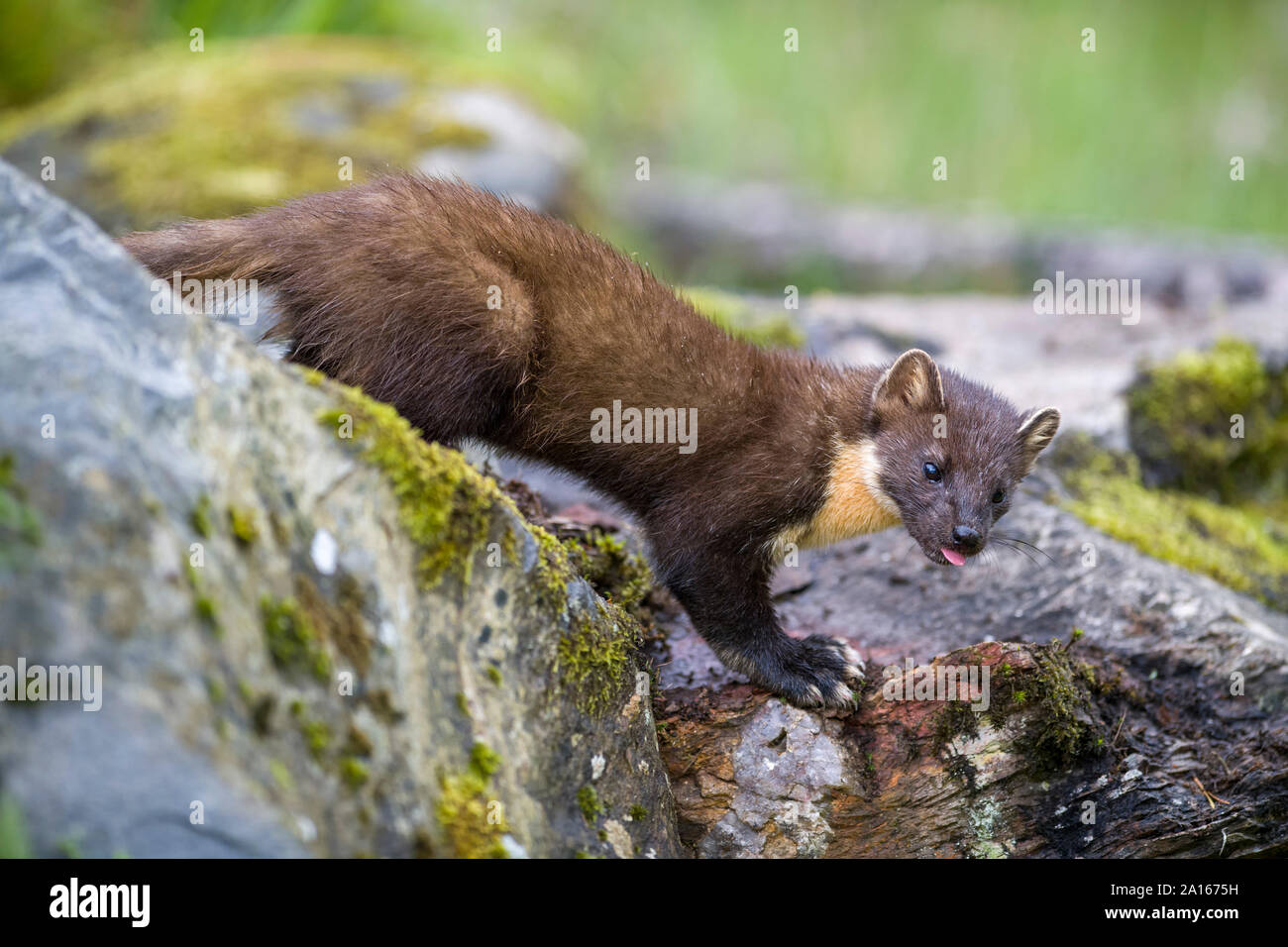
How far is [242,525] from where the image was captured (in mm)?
2725

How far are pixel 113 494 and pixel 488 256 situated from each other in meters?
2.46

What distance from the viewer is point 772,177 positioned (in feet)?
49.2

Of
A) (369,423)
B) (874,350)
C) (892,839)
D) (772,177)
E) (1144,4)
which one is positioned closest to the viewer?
(369,423)

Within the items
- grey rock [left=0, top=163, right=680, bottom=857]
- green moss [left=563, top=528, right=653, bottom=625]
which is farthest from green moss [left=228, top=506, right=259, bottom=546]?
green moss [left=563, top=528, right=653, bottom=625]

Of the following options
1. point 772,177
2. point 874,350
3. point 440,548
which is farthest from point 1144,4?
point 440,548

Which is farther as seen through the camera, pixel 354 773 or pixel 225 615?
pixel 354 773

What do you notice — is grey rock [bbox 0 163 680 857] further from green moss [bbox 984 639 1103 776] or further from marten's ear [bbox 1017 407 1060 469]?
marten's ear [bbox 1017 407 1060 469]

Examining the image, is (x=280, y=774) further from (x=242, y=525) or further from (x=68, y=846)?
(x=242, y=525)

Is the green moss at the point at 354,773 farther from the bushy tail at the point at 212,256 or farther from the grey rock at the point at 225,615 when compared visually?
the bushy tail at the point at 212,256

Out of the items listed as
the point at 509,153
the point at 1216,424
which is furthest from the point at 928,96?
the point at 1216,424

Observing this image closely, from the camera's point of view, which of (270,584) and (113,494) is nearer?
(113,494)

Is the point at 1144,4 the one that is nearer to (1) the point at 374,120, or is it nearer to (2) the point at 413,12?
(2) the point at 413,12

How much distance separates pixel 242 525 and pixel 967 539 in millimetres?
3194

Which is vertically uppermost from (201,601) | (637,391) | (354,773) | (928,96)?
(928,96)
